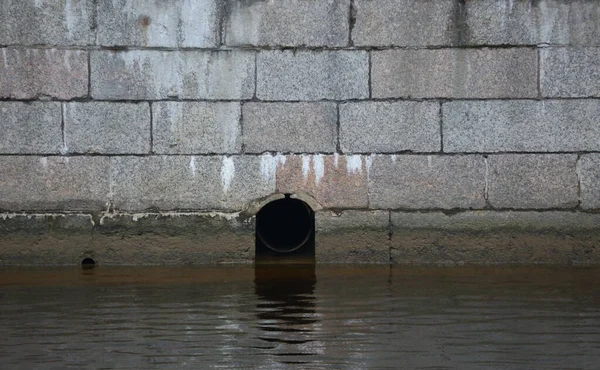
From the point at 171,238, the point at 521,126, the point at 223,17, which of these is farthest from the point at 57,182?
the point at 521,126

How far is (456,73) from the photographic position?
9.41 m

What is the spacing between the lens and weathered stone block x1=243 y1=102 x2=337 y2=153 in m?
9.41

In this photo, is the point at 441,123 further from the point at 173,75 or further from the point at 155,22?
the point at 155,22

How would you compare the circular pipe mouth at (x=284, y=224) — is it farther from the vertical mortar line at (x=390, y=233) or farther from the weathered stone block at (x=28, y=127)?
Result: the weathered stone block at (x=28, y=127)

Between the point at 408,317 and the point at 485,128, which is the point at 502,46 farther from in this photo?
the point at 408,317

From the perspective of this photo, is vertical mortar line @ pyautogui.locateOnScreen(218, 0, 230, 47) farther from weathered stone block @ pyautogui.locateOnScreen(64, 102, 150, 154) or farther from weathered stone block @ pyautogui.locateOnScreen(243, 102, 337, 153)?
weathered stone block @ pyautogui.locateOnScreen(64, 102, 150, 154)

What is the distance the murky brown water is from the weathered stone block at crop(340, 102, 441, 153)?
3.44 ft

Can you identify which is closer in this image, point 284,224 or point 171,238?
point 171,238

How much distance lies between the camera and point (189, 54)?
939 cm

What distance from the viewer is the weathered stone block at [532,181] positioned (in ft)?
30.9

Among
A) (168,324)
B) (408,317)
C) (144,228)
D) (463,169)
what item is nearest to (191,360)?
(168,324)

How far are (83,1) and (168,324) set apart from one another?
130 inches

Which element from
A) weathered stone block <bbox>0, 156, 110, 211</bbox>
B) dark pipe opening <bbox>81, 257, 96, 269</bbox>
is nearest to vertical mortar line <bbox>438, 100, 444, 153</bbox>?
weathered stone block <bbox>0, 156, 110, 211</bbox>

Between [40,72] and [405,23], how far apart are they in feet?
10.2
